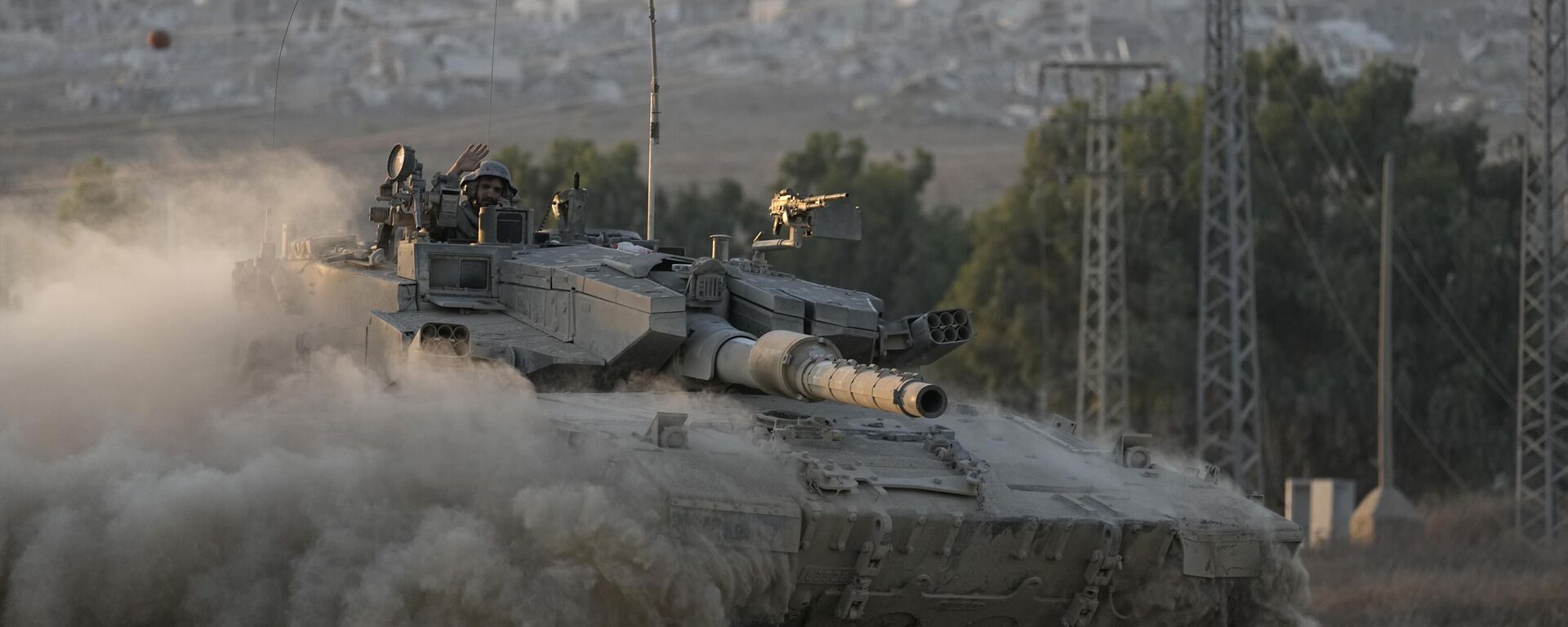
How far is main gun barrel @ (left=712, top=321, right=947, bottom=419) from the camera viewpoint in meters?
12.2

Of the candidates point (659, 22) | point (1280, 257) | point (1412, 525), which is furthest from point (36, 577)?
point (659, 22)

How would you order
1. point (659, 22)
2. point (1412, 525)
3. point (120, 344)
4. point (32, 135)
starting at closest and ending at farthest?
point (120, 344), point (1412, 525), point (32, 135), point (659, 22)

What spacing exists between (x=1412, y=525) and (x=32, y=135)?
3402 cm

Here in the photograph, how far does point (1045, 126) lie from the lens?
47656 millimetres

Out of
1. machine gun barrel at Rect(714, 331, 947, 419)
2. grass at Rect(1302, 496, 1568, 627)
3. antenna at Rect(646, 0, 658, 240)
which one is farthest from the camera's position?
grass at Rect(1302, 496, 1568, 627)

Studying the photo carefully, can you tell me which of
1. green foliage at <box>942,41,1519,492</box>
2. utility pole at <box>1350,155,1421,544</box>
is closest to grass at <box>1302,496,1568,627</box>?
utility pole at <box>1350,155,1421,544</box>

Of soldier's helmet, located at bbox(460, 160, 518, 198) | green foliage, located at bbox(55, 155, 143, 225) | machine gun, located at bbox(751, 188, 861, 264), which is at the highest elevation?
soldier's helmet, located at bbox(460, 160, 518, 198)

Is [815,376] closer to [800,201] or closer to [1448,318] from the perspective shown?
[800,201]

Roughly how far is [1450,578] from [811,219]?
13248 mm

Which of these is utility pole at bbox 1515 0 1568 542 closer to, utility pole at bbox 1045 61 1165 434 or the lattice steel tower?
utility pole at bbox 1045 61 1165 434

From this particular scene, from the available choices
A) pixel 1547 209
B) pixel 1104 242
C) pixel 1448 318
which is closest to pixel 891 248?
pixel 1448 318

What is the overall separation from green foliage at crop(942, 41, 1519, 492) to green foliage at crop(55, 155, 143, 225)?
1830 cm

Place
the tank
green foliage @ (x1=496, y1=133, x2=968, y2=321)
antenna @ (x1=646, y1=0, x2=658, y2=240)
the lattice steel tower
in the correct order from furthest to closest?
green foliage @ (x1=496, y1=133, x2=968, y2=321)
the lattice steel tower
antenna @ (x1=646, y1=0, x2=658, y2=240)
the tank

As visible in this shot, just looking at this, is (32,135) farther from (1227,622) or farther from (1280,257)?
(1227,622)
